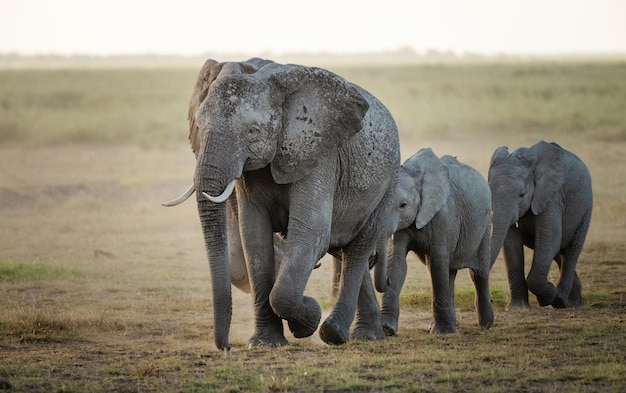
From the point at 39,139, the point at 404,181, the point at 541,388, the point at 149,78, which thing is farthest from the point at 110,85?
the point at 541,388

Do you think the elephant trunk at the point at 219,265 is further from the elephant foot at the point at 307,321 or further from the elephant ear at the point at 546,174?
the elephant ear at the point at 546,174

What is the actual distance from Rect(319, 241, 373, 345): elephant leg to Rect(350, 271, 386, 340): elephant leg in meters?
0.17

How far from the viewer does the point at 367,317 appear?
916 cm

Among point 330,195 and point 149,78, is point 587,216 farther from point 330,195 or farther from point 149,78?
point 149,78

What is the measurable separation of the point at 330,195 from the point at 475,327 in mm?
2477

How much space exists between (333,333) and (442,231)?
71.1 inches

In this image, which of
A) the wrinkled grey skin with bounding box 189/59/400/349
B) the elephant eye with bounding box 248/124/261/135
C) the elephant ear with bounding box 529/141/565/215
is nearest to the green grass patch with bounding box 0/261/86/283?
the wrinkled grey skin with bounding box 189/59/400/349

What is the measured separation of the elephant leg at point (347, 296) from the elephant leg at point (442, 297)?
2.60ft

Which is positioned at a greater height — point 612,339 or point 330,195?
point 330,195

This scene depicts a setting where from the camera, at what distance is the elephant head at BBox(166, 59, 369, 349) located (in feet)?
24.6

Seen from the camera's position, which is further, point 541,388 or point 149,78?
point 149,78

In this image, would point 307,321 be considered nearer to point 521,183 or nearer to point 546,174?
point 521,183

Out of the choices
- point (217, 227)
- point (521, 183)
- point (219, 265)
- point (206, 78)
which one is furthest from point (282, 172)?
point (521, 183)

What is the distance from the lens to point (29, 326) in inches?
365
